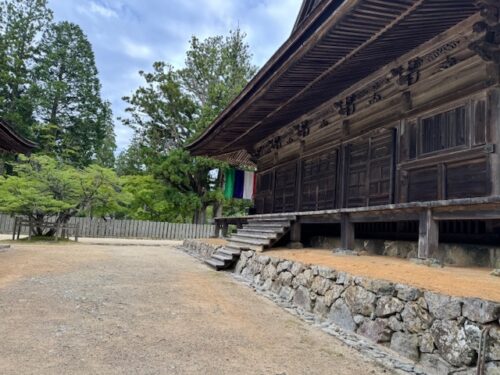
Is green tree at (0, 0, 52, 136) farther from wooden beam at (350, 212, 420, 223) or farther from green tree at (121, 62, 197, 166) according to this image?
wooden beam at (350, 212, 420, 223)

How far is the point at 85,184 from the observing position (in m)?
16.7

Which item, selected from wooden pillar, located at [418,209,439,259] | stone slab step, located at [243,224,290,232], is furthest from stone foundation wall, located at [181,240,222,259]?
wooden pillar, located at [418,209,439,259]

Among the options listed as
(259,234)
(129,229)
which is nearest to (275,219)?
(259,234)

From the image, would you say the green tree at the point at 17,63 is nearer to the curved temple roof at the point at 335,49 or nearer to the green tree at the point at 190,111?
the green tree at the point at 190,111

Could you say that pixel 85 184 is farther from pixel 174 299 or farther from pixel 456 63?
pixel 456 63

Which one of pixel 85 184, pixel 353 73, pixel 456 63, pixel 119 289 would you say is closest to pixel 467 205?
pixel 456 63

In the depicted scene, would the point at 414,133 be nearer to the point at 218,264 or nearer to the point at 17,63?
the point at 218,264

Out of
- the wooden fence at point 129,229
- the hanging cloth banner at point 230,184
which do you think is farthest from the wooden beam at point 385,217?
the wooden fence at point 129,229

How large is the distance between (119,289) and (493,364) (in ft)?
17.6

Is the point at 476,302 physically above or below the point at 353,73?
below

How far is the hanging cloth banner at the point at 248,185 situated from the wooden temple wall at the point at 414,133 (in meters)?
7.52

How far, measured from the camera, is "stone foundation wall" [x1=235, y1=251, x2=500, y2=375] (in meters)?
→ 2.69

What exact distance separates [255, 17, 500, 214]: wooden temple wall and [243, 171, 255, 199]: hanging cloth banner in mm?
7518

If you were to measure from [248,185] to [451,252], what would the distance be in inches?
503
